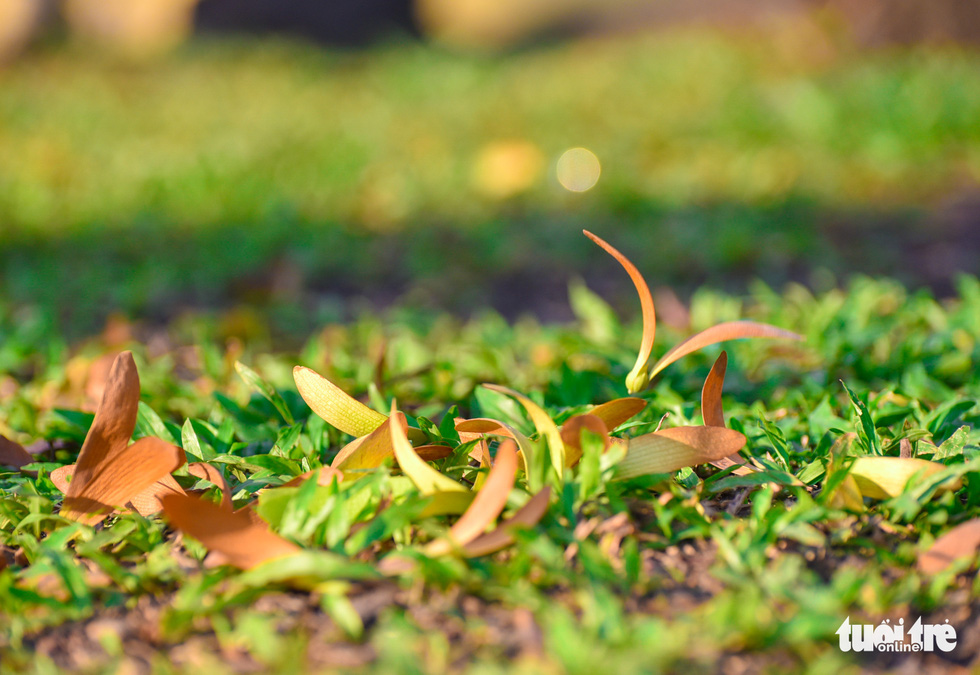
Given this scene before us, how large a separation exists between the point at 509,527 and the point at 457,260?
259 cm

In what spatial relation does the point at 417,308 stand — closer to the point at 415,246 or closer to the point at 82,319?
the point at 415,246

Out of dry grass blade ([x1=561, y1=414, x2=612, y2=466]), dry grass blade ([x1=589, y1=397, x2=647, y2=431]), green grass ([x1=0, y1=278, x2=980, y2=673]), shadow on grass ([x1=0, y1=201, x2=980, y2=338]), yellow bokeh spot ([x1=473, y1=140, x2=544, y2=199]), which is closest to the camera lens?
green grass ([x1=0, y1=278, x2=980, y2=673])

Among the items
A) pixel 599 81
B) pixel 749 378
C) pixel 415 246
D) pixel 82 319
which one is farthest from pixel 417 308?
pixel 599 81

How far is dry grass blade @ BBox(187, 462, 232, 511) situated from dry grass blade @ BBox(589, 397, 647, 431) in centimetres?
60

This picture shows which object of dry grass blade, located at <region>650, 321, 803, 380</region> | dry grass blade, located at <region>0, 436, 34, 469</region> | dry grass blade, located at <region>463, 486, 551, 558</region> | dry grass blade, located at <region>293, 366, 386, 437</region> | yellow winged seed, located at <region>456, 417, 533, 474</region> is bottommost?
dry grass blade, located at <region>463, 486, 551, 558</region>

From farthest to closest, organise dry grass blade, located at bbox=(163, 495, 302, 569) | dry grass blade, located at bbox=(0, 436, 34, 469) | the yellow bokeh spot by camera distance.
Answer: the yellow bokeh spot < dry grass blade, located at bbox=(0, 436, 34, 469) < dry grass blade, located at bbox=(163, 495, 302, 569)

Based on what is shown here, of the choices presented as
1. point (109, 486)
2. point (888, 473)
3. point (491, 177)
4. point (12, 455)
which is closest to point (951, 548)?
point (888, 473)

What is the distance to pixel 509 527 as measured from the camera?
3.65ft

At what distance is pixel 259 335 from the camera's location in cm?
276

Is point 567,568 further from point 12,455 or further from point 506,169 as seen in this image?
point 506,169

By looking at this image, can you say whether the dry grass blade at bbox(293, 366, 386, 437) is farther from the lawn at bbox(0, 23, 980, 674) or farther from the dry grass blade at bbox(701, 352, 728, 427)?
the dry grass blade at bbox(701, 352, 728, 427)

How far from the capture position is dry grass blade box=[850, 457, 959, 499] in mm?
1245

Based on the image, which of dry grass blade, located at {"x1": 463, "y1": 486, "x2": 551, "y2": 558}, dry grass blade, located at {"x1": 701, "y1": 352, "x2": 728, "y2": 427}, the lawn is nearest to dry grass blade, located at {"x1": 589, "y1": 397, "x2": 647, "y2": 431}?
the lawn

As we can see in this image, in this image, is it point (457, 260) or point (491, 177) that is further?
point (491, 177)
